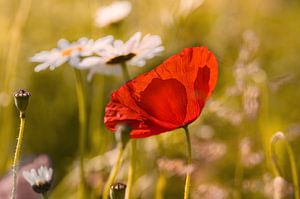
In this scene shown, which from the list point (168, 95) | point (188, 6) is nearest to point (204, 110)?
point (188, 6)

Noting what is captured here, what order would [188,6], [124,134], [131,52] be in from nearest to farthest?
[124,134]
[131,52]
[188,6]

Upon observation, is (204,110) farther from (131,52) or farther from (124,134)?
(124,134)

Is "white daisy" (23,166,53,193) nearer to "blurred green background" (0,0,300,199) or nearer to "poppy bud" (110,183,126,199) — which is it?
"poppy bud" (110,183,126,199)

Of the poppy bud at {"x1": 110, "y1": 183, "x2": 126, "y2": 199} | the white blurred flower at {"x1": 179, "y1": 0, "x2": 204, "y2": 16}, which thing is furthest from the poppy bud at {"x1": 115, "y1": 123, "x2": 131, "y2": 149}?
the white blurred flower at {"x1": 179, "y1": 0, "x2": 204, "y2": 16}

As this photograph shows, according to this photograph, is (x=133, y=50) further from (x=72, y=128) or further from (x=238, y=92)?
(x=72, y=128)

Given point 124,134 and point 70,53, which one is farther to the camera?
point 70,53

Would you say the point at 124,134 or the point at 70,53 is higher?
the point at 70,53

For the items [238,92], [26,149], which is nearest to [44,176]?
[238,92]
